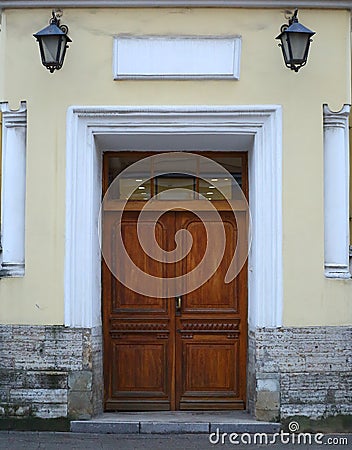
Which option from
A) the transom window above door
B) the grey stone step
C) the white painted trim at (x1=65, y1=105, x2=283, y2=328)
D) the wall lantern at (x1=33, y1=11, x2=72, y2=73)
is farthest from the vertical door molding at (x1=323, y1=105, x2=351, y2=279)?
the wall lantern at (x1=33, y1=11, x2=72, y2=73)

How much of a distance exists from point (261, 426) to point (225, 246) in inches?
83.7

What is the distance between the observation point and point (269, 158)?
31.2 feet

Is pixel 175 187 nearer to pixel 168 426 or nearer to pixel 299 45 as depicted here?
pixel 299 45

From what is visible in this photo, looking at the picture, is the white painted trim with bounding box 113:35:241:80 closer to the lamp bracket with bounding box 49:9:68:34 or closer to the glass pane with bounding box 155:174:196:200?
the lamp bracket with bounding box 49:9:68:34

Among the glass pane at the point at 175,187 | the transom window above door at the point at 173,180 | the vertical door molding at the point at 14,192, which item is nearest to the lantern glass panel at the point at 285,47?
the transom window above door at the point at 173,180

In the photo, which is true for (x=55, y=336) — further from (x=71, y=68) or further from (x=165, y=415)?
(x=71, y=68)

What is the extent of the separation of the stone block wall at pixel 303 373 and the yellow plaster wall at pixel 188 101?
0.54 feet

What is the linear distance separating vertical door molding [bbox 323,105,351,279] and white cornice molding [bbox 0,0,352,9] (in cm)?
113

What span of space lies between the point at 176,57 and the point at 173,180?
4.97 feet

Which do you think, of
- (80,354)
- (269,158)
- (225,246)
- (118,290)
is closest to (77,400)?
(80,354)

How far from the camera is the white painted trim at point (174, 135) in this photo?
31.0 feet

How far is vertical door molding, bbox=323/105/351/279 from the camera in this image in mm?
9539

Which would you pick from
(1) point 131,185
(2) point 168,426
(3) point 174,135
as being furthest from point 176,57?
(2) point 168,426

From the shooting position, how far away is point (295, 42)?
29.5 feet
